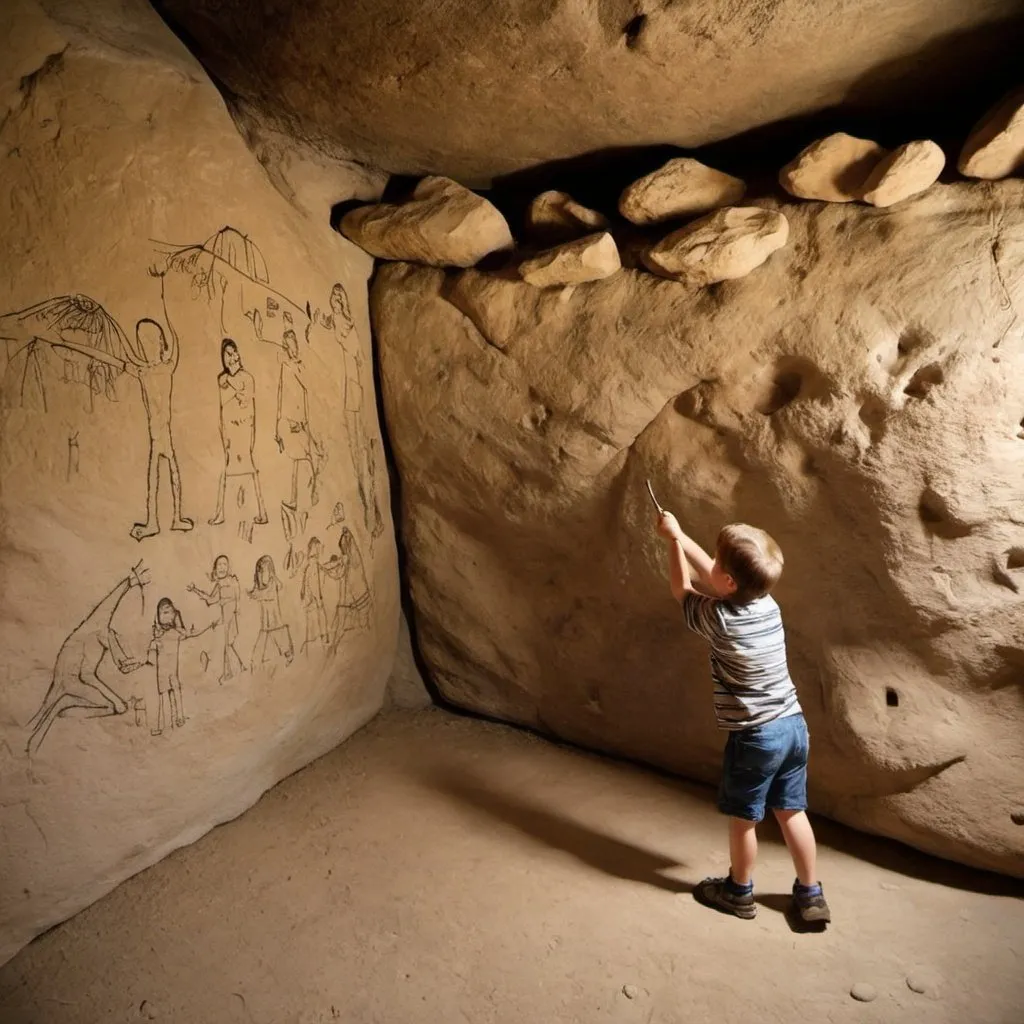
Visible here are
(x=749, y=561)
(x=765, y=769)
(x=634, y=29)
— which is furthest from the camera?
(x=634, y=29)

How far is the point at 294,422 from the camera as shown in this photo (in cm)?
315

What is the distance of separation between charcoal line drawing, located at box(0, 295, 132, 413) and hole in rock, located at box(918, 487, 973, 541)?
97.8 inches

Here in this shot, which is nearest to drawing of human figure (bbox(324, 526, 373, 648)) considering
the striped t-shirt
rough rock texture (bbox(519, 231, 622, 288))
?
rough rock texture (bbox(519, 231, 622, 288))

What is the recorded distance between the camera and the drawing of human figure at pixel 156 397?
2.62 meters

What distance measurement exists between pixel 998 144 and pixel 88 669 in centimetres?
303

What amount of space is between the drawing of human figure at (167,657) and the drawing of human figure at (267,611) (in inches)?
11.9

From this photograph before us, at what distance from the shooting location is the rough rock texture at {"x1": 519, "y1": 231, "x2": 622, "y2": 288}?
2.98 metres

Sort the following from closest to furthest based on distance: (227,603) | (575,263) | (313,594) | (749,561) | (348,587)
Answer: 1. (749,561)
2. (227,603)
3. (575,263)
4. (313,594)
5. (348,587)

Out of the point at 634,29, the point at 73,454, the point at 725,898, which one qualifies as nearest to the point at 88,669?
the point at 73,454

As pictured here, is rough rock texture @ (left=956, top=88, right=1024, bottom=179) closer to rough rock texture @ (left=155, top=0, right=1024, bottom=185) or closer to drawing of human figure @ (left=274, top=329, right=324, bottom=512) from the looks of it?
rough rock texture @ (left=155, top=0, right=1024, bottom=185)

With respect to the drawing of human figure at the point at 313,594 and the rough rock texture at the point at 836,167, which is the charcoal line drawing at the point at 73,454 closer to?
the drawing of human figure at the point at 313,594

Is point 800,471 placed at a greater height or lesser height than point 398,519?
greater

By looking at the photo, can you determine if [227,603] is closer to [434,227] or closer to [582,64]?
[434,227]

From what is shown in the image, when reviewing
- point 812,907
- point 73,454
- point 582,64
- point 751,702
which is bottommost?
point 812,907
